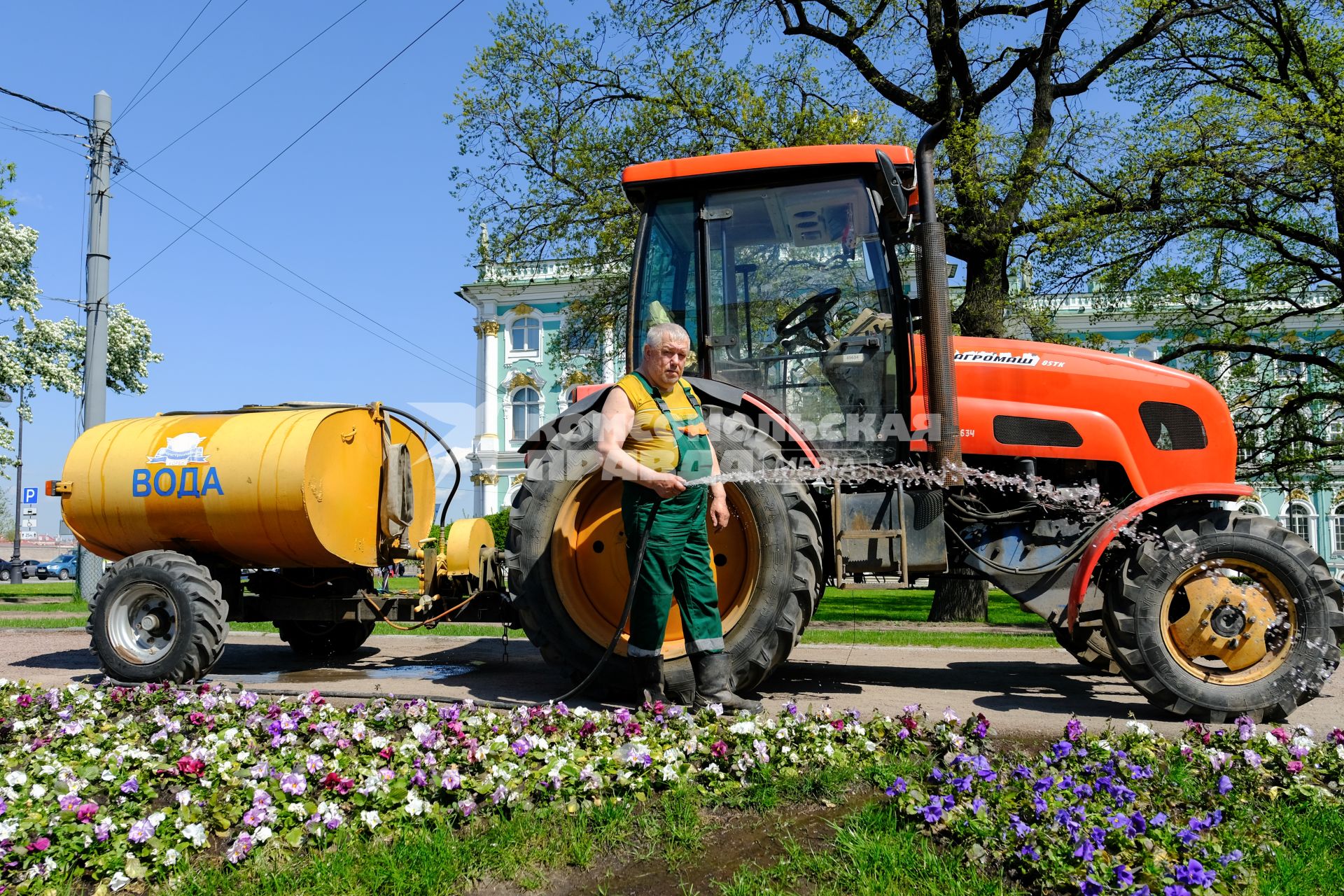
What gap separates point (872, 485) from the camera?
5723 mm

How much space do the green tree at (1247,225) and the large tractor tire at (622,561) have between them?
32.1 ft

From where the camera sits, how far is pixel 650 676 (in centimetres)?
498

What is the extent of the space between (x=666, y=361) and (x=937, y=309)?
1649 millimetres

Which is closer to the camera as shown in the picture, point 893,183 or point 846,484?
point 893,183

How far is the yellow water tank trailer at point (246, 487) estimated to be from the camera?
6566mm

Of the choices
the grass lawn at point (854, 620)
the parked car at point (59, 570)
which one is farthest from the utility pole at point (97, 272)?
the parked car at point (59, 570)

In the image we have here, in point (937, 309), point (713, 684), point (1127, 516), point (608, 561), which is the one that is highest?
point (937, 309)

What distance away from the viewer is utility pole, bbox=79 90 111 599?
14648 mm

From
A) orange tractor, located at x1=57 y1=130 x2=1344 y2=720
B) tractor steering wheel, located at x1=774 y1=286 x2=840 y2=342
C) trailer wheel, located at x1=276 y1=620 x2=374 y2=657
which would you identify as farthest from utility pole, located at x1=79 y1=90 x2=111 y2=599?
tractor steering wheel, located at x1=774 y1=286 x2=840 y2=342

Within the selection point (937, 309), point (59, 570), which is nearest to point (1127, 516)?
point (937, 309)

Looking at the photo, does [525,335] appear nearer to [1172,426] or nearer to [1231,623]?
[1172,426]

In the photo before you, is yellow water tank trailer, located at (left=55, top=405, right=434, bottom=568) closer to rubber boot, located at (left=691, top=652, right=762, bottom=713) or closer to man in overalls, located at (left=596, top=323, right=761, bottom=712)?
man in overalls, located at (left=596, top=323, right=761, bottom=712)

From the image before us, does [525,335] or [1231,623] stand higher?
[525,335]

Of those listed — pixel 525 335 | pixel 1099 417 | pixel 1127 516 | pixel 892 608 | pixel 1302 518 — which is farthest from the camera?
pixel 525 335
